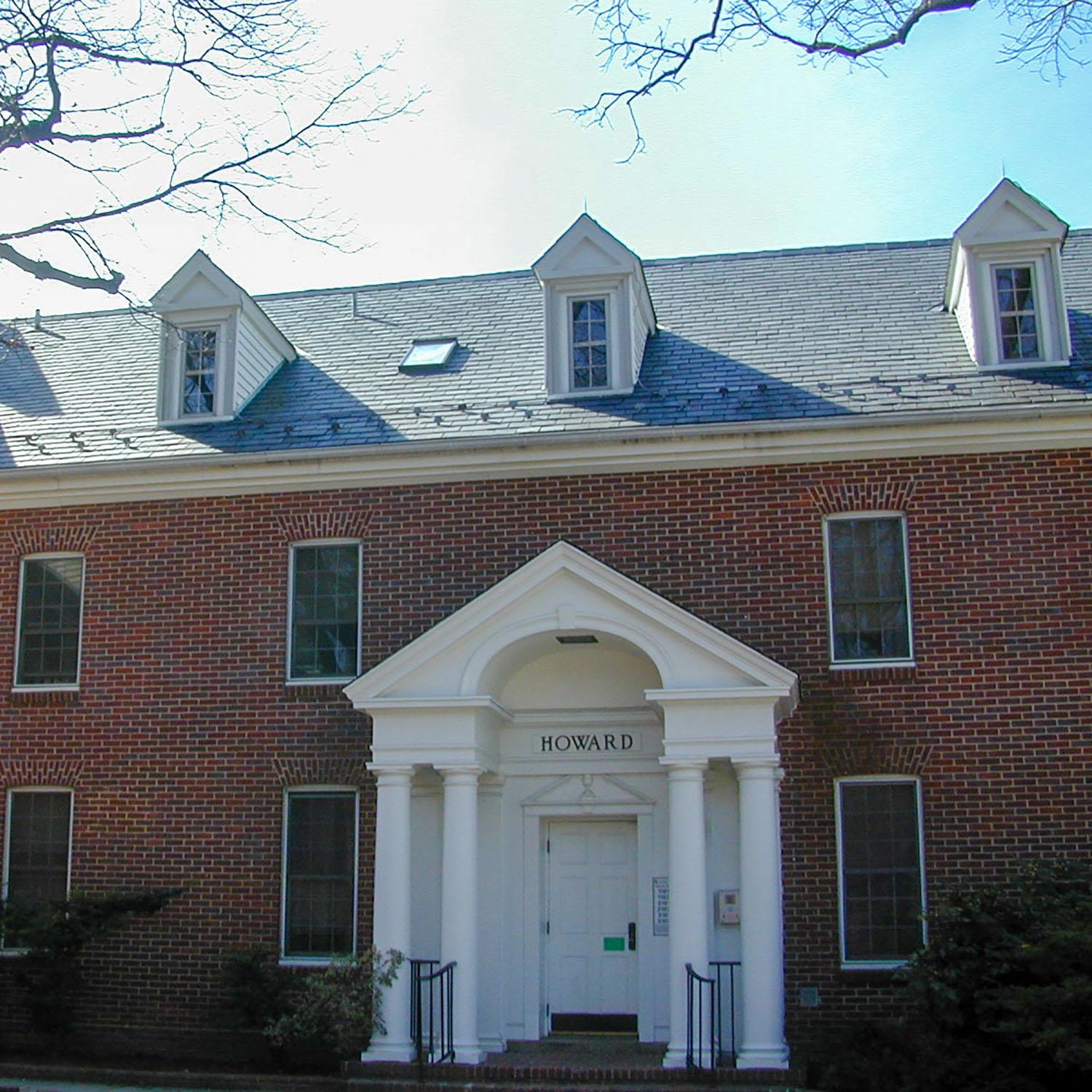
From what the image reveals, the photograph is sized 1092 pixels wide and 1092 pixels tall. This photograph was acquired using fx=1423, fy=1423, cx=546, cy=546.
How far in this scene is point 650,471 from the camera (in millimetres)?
15789

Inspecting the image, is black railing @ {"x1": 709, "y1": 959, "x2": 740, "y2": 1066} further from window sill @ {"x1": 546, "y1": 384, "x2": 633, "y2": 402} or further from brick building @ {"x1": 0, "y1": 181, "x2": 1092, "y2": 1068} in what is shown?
window sill @ {"x1": 546, "y1": 384, "x2": 633, "y2": 402}

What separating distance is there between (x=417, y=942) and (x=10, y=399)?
30.9ft

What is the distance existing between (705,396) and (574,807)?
16.0 ft

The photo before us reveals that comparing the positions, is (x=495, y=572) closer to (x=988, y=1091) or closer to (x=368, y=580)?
(x=368, y=580)

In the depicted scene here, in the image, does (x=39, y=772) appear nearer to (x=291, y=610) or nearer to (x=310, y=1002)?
(x=291, y=610)

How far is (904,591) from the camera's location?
49.7 ft

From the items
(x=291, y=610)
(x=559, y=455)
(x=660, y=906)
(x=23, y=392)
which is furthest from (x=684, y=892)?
(x=23, y=392)

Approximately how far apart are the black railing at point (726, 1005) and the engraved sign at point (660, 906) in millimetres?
769

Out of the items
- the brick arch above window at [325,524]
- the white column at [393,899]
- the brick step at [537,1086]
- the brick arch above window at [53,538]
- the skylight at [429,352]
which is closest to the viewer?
the brick step at [537,1086]

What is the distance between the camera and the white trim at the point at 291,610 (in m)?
16.0

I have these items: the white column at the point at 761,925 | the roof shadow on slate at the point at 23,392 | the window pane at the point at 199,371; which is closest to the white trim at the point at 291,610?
the window pane at the point at 199,371

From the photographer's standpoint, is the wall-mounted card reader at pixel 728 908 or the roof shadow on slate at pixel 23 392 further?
the roof shadow on slate at pixel 23 392

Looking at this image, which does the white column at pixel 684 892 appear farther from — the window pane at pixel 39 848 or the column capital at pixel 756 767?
the window pane at pixel 39 848

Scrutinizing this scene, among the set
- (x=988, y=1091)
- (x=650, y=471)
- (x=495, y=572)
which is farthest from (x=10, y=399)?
(x=988, y=1091)
